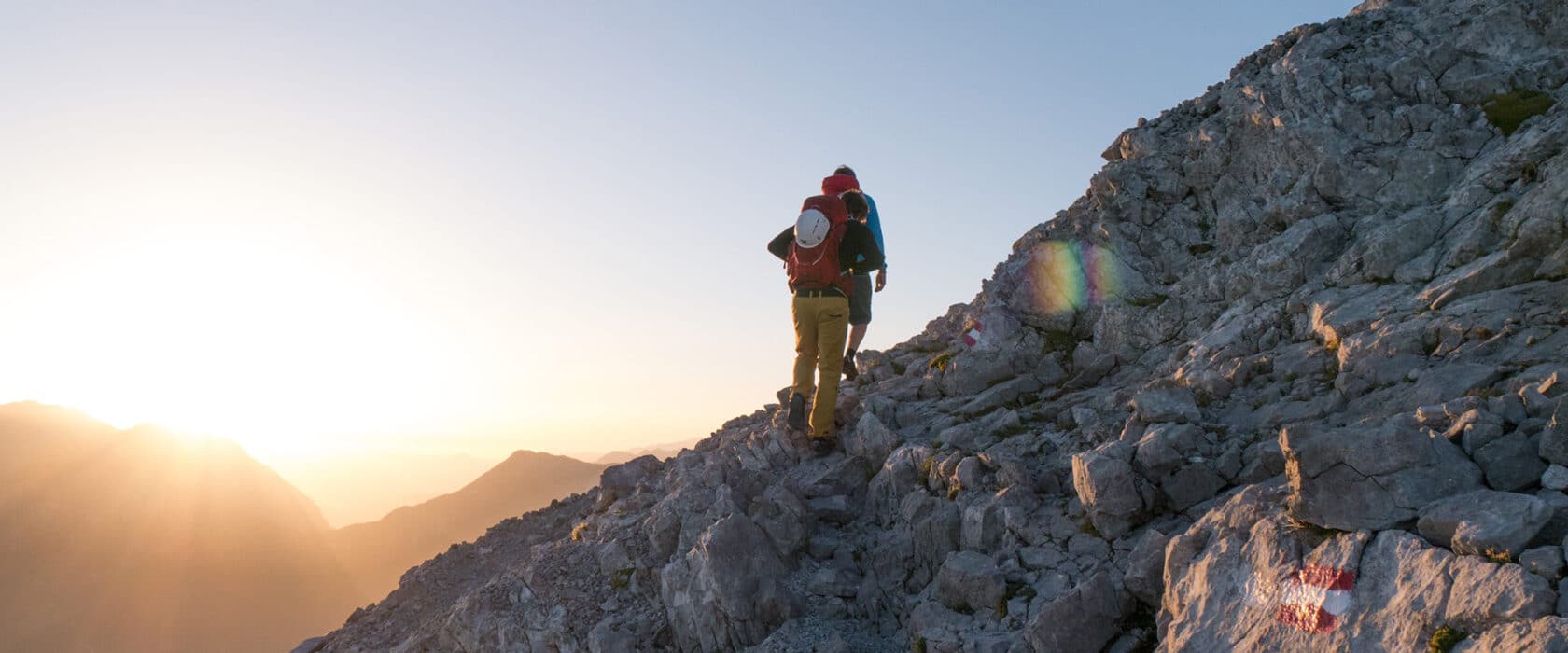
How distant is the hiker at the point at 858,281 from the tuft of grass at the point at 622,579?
6.85 m

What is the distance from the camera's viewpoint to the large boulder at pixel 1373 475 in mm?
8320

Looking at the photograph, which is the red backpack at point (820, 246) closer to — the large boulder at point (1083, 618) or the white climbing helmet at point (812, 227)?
the white climbing helmet at point (812, 227)

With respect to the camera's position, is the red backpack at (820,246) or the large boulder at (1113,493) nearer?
the large boulder at (1113,493)

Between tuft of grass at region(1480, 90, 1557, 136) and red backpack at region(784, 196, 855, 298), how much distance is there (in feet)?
37.5

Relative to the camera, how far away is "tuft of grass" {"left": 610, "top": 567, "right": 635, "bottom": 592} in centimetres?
1596

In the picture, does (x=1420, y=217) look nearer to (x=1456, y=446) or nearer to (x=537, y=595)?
(x=1456, y=446)

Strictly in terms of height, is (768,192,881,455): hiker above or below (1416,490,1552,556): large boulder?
above

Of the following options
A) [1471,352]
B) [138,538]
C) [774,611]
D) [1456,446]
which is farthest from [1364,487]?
[138,538]

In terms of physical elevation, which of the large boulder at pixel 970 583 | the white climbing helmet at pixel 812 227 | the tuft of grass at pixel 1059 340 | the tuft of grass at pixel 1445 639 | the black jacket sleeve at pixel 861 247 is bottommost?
the tuft of grass at pixel 1445 639

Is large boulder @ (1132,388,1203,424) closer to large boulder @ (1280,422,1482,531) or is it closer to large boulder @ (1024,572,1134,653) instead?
large boulder @ (1024,572,1134,653)

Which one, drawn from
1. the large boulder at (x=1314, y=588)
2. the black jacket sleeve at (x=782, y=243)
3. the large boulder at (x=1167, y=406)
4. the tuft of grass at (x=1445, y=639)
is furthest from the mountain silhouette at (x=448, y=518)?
the tuft of grass at (x=1445, y=639)

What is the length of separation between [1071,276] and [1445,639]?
1283 centimetres

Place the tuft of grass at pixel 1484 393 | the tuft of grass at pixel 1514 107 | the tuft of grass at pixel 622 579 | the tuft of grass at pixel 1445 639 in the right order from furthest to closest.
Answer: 1. the tuft of grass at pixel 622 579
2. the tuft of grass at pixel 1514 107
3. the tuft of grass at pixel 1484 393
4. the tuft of grass at pixel 1445 639

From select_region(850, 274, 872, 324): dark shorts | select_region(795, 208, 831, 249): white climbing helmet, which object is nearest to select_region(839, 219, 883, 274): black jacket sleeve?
select_region(795, 208, 831, 249): white climbing helmet
